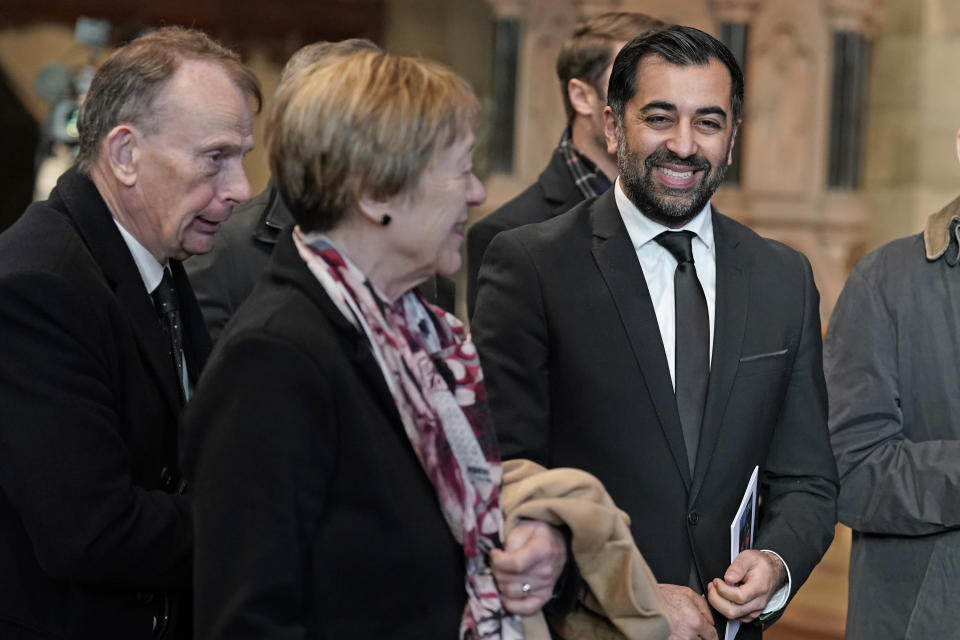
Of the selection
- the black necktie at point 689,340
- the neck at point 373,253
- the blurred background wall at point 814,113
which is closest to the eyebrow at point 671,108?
the black necktie at point 689,340

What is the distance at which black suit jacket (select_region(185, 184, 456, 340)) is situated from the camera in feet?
9.91

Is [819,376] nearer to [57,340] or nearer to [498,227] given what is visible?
[498,227]

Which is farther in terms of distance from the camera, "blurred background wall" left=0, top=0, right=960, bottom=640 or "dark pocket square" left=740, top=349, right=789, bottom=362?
"blurred background wall" left=0, top=0, right=960, bottom=640

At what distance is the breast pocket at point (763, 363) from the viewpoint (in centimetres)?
239

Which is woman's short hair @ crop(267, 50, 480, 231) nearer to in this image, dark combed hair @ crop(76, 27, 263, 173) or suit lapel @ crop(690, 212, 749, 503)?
dark combed hair @ crop(76, 27, 263, 173)

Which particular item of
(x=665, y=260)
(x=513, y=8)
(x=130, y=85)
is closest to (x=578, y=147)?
(x=665, y=260)

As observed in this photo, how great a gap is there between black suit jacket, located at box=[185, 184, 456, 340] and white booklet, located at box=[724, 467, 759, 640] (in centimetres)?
94

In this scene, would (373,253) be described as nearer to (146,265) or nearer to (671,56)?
(146,265)

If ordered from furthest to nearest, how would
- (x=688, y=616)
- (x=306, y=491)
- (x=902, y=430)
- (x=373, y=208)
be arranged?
(x=902, y=430) → (x=688, y=616) → (x=373, y=208) → (x=306, y=491)

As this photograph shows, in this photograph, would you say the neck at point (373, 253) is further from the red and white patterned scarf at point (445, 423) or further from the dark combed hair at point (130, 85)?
the dark combed hair at point (130, 85)

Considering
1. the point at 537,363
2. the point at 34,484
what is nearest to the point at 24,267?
the point at 34,484

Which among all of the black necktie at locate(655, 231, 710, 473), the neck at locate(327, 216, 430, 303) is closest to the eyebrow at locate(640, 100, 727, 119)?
the black necktie at locate(655, 231, 710, 473)

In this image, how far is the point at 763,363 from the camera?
2410 millimetres

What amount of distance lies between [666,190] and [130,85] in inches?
37.5
